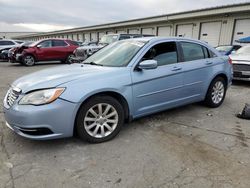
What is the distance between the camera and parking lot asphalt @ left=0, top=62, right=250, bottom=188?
102 inches

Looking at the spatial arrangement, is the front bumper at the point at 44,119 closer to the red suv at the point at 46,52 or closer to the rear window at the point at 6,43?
the red suv at the point at 46,52

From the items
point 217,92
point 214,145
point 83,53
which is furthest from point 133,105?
point 83,53

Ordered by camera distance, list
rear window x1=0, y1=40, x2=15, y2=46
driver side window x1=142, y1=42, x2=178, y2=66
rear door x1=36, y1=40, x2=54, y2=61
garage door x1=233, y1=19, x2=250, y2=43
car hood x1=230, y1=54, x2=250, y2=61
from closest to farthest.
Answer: driver side window x1=142, y1=42, x2=178, y2=66
car hood x1=230, y1=54, x2=250, y2=61
rear door x1=36, y1=40, x2=54, y2=61
garage door x1=233, y1=19, x2=250, y2=43
rear window x1=0, y1=40, x2=15, y2=46

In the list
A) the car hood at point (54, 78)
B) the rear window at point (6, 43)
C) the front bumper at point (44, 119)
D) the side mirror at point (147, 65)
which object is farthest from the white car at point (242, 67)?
the rear window at point (6, 43)

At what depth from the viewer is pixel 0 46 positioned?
18.2 meters

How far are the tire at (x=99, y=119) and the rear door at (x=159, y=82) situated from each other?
1.29 ft

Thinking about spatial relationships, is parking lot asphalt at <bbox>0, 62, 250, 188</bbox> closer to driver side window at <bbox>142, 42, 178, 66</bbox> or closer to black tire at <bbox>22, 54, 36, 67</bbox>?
driver side window at <bbox>142, 42, 178, 66</bbox>

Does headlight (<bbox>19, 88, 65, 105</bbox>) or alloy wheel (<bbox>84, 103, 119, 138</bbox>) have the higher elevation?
headlight (<bbox>19, 88, 65, 105</bbox>)

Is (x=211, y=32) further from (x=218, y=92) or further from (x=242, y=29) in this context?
(x=218, y=92)

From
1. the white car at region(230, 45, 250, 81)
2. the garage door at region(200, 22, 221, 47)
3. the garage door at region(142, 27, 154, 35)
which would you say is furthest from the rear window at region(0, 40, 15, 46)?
the white car at region(230, 45, 250, 81)

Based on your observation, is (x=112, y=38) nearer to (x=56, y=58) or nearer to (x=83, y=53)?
(x=83, y=53)

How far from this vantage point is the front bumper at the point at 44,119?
3.00 metres

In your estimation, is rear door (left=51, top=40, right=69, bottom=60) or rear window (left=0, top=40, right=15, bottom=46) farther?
rear window (left=0, top=40, right=15, bottom=46)

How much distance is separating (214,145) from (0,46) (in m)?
18.9
